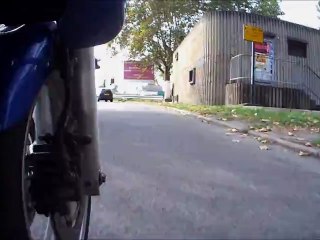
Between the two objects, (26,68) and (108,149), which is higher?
(26,68)

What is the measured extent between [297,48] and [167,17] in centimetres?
1423

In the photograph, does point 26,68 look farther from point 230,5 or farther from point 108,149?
point 230,5

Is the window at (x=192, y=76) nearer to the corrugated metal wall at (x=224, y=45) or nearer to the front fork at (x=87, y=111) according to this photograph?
the corrugated metal wall at (x=224, y=45)

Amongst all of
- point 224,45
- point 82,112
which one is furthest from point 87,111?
point 224,45

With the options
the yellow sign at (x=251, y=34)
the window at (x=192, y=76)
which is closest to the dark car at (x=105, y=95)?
the window at (x=192, y=76)

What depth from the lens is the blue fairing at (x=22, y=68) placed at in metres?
1.48

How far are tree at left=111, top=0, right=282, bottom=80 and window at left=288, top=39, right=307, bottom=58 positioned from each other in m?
6.96

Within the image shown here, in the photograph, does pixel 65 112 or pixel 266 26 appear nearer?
pixel 65 112

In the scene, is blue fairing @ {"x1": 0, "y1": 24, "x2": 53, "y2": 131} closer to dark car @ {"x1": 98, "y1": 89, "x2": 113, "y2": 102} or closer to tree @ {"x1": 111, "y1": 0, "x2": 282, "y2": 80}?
tree @ {"x1": 111, "y1": 0, "x2": 282, "y2": 80}

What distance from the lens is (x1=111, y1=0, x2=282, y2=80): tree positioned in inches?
1334

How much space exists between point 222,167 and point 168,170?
0.81 meters

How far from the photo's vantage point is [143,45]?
40.4 meters

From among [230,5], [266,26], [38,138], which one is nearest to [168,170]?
[38,138]

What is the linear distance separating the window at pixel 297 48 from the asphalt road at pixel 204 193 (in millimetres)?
16454
